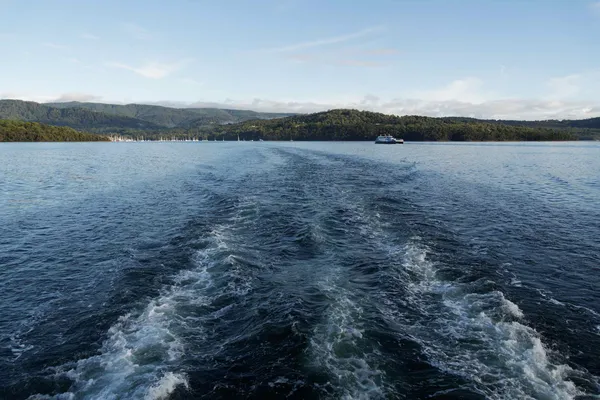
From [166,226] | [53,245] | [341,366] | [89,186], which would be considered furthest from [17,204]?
[341,366]

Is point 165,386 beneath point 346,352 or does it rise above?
beneath

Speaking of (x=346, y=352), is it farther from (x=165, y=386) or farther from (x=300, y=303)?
(x=165, y=386)

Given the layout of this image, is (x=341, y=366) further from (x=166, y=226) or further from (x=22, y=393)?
(x=166, y=226)

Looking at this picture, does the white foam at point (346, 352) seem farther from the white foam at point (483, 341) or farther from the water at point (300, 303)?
the white foam at point (483, 341)

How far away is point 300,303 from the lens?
12523 mm

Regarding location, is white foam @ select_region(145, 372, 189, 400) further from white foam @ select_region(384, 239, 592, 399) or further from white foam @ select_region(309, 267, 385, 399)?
white foam @ select_region(384, 239, 592, 399)

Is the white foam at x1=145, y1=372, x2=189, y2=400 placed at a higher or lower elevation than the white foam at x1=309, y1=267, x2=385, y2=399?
lower

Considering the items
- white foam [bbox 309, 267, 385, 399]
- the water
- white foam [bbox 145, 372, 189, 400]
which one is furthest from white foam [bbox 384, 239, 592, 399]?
white foam [bbox 145, 372, 189, 400]

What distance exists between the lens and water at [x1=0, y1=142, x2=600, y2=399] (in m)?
8.97

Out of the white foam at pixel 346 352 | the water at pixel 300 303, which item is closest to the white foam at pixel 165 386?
the water at pixel 300 303

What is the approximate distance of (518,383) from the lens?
8.73 m

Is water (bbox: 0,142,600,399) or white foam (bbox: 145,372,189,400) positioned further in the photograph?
water (bbox: 0,142,600,399)

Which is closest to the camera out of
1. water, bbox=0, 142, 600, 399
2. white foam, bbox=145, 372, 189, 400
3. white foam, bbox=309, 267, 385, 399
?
white foam, bbox=145, 372, 189, 400

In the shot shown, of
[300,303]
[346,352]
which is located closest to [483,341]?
[346,352]
